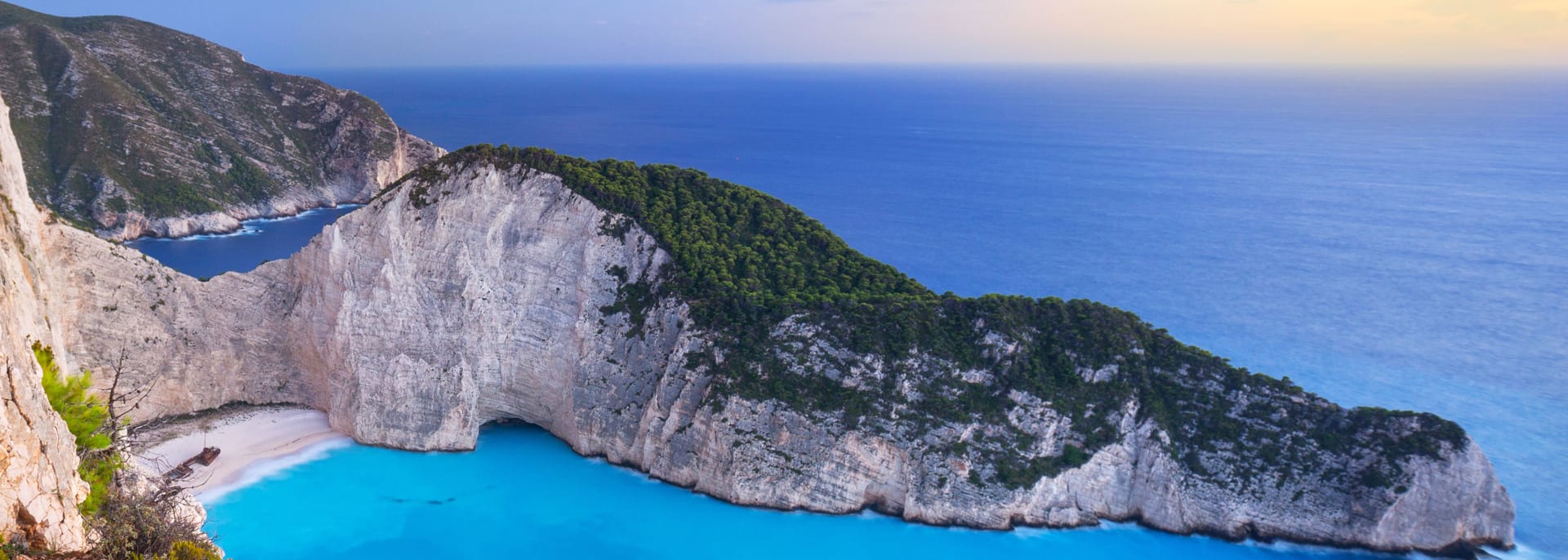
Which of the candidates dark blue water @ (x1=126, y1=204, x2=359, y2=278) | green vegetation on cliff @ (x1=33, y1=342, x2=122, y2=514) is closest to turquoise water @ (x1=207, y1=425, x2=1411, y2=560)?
green vegetation on cliff @ (x1=33, y1=342, x2=122, y2=514)

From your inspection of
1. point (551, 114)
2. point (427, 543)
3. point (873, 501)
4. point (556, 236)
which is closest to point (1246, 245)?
point (873, 501)

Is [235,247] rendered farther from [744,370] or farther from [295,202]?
[744,370]

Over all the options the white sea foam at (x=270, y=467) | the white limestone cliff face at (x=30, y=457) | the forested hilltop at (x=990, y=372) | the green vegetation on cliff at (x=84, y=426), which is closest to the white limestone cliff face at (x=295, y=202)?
the white sea foam at (x=270, y=467)

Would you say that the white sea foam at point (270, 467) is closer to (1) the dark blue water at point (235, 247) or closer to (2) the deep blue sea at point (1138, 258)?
(2) the deep blue sea at point (1138, 258)

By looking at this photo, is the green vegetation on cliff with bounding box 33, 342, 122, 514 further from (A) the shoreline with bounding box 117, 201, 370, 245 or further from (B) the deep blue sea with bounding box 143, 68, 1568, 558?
(A) the shoreline with bounding box 117, 201, 370, 245

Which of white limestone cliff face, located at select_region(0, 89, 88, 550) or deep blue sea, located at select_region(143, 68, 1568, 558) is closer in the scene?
white limestone cliff face, located at select_region(0, 89, 88, 550)
